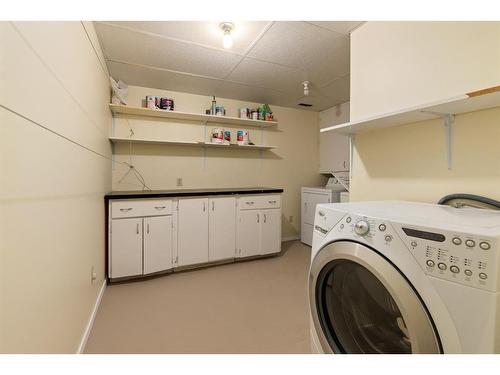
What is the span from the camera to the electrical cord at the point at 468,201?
100 cm

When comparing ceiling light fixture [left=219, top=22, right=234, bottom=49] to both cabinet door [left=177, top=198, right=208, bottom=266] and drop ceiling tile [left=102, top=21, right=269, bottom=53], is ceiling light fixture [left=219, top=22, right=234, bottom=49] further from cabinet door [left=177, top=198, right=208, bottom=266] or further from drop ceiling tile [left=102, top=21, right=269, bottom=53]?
cabinet door [left=177, top=198, right=208, bottom=266]

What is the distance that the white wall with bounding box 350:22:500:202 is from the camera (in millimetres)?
1052

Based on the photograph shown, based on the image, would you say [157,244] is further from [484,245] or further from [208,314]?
[484,245]

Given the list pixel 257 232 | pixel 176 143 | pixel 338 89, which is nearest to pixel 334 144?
pixel 338 89

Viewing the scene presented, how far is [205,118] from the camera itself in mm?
3039

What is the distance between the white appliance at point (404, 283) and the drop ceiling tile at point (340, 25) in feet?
4.62

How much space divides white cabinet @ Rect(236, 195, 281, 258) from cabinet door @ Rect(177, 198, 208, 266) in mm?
418

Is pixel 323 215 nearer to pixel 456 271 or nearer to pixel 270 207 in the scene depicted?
pixel 456 271

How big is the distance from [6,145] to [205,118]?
2.55 meters

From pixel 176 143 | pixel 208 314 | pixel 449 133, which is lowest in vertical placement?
pixel 208 314

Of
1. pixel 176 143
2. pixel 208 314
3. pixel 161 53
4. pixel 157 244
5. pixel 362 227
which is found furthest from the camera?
pixel 176 143

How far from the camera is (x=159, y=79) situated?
2672 millimetres

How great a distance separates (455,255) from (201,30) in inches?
78.6

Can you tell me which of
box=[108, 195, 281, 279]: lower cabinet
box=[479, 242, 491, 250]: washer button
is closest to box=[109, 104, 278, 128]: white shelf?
box=[108, 195, 281, 279]: lower cabinet
